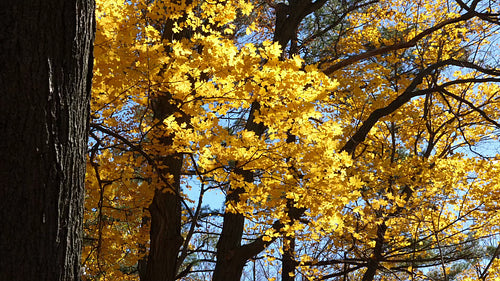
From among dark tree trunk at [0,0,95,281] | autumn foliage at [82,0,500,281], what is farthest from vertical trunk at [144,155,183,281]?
dark tree trunk at [0,0,95,281]

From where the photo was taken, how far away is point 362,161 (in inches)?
326

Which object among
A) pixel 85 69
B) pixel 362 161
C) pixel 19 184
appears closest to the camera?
pixel 19 184

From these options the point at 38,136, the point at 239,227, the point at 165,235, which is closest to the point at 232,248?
the point at 239,227

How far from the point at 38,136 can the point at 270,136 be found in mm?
3019

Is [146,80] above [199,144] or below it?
above

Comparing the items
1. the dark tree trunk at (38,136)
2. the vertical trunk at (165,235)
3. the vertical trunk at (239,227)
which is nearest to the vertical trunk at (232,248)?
the vertical trunk at (239,227)

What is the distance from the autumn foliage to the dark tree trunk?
1657 millimetres

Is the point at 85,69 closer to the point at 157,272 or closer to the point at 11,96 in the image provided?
the point at 11,96

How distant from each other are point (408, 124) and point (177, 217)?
572 centimetres

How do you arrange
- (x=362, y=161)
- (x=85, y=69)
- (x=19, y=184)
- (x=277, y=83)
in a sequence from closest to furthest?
1. (x=19, y=184)
2. (x=85, y=69)
3. (x=277, y=83)
4. (x=362, y=161)

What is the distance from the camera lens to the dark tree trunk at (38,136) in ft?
4.69

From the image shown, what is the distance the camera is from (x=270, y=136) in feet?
14.3

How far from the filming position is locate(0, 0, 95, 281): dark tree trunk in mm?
1429

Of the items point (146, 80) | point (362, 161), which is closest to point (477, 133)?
point (362, 161)
